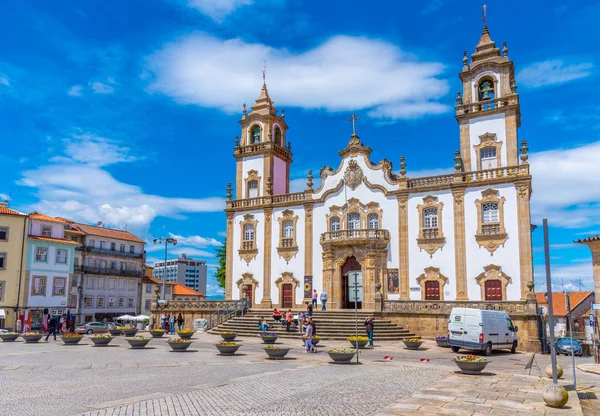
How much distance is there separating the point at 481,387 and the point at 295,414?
19.9 feet

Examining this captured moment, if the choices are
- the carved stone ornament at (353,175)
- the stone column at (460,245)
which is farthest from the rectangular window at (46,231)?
the stone column at (460,245)

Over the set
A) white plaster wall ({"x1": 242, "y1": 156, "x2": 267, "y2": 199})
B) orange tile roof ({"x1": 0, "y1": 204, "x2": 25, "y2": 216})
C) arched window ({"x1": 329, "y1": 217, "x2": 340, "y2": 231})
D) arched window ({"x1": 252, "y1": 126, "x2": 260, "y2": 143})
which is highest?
arched window ({"x1": 252, "y1": 126, "x2": 260, "y2": 143})

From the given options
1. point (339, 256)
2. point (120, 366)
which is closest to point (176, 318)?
point (339, 256)

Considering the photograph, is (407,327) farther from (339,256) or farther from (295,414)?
(295,414)

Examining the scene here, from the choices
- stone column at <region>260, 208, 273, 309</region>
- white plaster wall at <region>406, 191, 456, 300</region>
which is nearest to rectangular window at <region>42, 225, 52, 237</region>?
stone column at <region>260, 208, 273, 309</region>

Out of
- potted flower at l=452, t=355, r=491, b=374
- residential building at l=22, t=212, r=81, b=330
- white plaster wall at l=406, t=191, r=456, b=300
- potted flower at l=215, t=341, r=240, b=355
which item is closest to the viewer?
potted flower at l=452, t=355, r=491, b=374

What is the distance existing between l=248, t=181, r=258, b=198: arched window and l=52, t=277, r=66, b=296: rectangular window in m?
19.5

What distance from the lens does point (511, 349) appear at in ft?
85.4

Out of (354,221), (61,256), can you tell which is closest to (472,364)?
(354,221)

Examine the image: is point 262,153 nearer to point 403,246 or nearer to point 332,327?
point 403,246

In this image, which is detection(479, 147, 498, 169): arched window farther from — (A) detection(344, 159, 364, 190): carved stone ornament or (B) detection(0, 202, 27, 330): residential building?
(B) detection(0, 202, 27, 330): residential building

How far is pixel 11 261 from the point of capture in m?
44.0

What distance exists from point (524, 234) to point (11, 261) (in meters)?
40.1

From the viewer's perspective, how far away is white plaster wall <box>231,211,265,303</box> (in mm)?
42094
